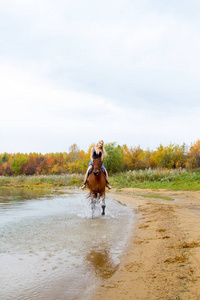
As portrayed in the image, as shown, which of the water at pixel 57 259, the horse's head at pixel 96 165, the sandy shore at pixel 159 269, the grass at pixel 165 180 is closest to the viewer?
the sandy shore at pixel 159 269

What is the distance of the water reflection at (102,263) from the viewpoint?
11.6ft

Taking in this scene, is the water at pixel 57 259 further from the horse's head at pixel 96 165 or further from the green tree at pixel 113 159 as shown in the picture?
the green tree at pixel 113 159

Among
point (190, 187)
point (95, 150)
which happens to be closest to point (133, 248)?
point (95, 150)

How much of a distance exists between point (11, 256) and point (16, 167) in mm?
89571

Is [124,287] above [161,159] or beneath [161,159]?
beneath

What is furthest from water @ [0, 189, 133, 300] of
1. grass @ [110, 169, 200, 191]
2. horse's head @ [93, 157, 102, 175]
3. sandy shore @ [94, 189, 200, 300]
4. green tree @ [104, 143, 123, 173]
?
green tree @ [104, 143, 123, 173]

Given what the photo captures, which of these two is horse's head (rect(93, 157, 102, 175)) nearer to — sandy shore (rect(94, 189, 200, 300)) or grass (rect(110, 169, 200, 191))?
sandy shore (rect(94, 189, 200, 300))

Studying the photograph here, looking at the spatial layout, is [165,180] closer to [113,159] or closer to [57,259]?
[113,159]

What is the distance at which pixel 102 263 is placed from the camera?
393 centimetres

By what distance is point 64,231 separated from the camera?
6.45 meters

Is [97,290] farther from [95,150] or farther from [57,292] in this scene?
[95,150]

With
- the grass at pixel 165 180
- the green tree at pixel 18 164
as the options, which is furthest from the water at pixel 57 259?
the green tree at pixel 18 164

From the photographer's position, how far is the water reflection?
11.6ft

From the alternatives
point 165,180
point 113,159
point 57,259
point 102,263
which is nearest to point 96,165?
point 57,259
